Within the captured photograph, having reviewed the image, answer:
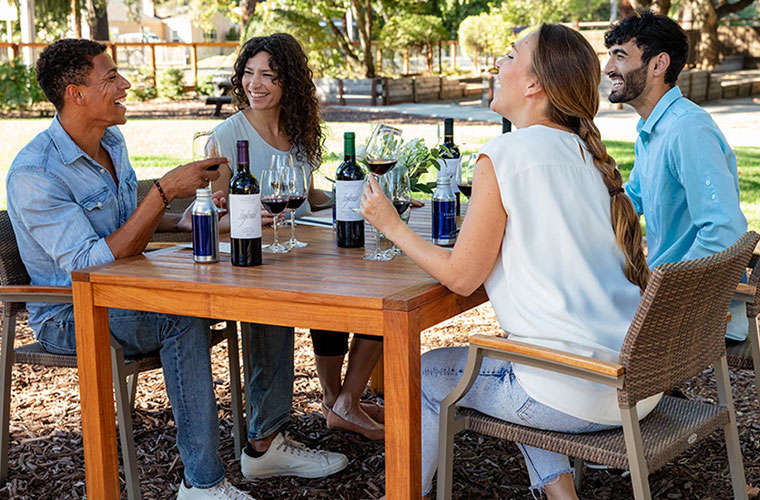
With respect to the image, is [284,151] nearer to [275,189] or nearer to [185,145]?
[275,189]

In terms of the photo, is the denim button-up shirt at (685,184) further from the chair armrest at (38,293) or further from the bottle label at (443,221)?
the chair armrest at (38,293)

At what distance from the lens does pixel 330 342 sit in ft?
12.4

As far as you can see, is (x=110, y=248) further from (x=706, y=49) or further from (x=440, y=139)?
(x=706, y=49)

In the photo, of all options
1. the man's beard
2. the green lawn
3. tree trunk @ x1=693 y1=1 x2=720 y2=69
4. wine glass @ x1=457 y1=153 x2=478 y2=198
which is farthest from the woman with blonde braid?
tree trunk @ x1=693 y1=1 x2=720 y2=69

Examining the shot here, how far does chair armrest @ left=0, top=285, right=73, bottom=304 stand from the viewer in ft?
9.57

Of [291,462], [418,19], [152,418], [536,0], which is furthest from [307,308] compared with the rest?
[536,0]

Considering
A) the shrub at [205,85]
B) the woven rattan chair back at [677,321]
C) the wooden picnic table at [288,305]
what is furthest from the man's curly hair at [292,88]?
the shrub at [205,85]

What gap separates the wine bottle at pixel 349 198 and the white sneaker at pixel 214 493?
89 cm

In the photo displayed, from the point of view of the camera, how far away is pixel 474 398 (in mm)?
2531

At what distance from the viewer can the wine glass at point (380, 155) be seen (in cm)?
288

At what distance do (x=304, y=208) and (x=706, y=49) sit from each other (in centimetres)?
2483

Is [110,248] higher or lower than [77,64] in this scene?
lower

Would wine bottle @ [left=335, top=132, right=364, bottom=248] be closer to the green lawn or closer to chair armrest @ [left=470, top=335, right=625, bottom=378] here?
chair armrest @ [left=470, top=335, right=625, bottom=378]

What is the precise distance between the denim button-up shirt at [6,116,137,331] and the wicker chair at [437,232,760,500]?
128 centimetres
